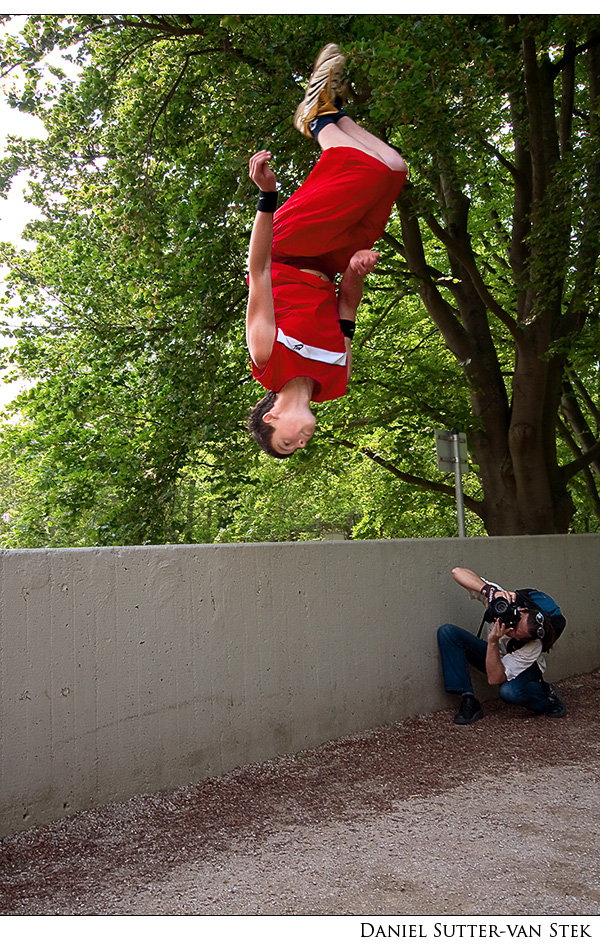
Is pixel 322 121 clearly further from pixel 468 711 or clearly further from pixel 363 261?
pixel 468 711

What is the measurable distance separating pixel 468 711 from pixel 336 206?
374 cm

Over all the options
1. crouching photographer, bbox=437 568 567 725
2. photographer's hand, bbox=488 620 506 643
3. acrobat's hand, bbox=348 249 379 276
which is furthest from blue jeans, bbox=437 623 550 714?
acrobat's hand, bbox=348 249 379 276

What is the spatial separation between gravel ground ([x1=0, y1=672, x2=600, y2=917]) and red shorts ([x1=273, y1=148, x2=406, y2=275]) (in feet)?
7.43

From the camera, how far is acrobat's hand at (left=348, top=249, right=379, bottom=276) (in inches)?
117

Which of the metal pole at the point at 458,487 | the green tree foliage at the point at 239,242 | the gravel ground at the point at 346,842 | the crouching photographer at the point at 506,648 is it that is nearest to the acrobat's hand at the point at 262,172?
the green tree foliage at the point at 239,242

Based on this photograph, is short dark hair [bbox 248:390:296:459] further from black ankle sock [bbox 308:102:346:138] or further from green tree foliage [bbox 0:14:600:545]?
green tree foliage [bbox 0:14:600:545]

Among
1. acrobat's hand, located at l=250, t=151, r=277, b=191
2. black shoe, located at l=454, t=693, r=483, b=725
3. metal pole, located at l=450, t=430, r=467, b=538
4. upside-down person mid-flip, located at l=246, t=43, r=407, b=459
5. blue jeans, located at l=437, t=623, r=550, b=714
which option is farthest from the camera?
metal pole, located at l=450, t=430, r=467, b=538

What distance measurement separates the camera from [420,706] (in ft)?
18.5

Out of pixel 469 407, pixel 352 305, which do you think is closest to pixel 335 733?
pixel 352 305

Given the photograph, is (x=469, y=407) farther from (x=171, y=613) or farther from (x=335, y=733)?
(x=171, y=613)

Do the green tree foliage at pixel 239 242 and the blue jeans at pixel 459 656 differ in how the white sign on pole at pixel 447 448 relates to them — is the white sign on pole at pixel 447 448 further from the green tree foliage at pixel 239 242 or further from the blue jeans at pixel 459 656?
the blue jeans at pixel 459 656

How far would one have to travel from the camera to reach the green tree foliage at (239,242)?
5207 millimetres

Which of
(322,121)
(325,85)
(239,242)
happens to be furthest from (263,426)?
(239,242)

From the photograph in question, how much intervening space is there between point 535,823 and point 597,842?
314mm
